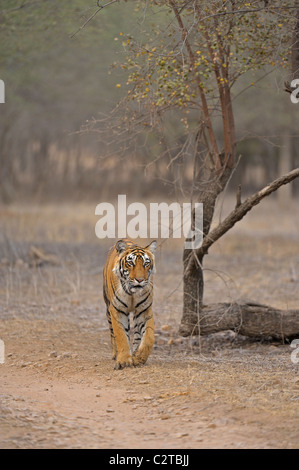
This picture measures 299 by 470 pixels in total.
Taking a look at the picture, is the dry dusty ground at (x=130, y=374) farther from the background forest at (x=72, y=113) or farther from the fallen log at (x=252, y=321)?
the background forest at (x=72, y=113)

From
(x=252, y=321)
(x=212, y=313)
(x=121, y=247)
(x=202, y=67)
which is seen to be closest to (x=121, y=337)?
(x=121, y=247)

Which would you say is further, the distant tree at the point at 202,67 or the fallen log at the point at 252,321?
the fallen log at the point at 252,321

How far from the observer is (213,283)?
12.9m

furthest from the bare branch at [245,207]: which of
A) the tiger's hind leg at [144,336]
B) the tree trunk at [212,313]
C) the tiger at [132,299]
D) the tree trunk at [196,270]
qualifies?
the tiger's hind leg at [144,336]

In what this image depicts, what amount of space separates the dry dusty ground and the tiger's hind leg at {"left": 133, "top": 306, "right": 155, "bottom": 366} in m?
0.12

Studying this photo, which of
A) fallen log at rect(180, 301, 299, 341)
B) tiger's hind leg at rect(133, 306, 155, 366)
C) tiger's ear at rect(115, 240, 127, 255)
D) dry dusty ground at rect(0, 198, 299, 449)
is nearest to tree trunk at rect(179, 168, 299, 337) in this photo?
fallen log at rect(180, 301, 299, 341)

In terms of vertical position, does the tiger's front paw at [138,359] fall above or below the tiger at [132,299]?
below

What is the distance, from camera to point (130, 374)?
6809 millimetres

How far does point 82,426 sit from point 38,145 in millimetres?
30984

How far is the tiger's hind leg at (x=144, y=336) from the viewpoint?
23.2 ft

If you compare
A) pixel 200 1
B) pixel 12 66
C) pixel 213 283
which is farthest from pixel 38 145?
pixel 200 1

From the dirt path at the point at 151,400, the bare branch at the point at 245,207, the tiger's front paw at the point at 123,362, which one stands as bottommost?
the dirt path at the point at 151,400

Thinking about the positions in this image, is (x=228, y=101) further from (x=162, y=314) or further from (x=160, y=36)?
(x=162, y=314)

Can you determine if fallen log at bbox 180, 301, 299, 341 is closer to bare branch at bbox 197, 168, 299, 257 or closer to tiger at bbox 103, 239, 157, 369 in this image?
bare branch at bbox 197, 168, 299, 257
